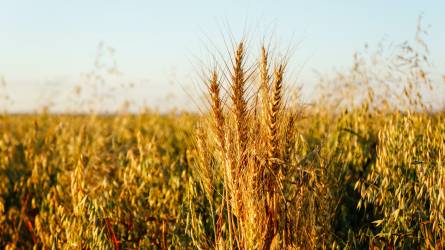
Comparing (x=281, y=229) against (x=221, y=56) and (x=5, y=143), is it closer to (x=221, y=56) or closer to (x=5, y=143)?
(x=221, y=56)

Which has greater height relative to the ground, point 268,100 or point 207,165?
point 268,100

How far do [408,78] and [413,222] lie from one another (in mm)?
1050

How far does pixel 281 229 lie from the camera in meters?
2.12

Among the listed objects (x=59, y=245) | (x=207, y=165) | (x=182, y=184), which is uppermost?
(x=207, y=165)

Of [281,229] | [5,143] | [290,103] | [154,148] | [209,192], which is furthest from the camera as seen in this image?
[5,143]

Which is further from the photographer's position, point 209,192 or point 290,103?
point 209,192

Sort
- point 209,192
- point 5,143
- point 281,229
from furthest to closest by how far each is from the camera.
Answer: point 5,143, point 209,192, point 281,229

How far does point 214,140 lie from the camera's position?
2.22 metres

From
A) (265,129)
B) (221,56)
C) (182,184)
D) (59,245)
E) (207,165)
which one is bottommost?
(59,245)

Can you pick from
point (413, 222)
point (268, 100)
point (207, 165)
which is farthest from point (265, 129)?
point (413, 222)

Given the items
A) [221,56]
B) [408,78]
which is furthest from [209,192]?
[408,78]

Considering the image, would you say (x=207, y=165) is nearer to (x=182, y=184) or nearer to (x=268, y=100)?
(x=268, y=100)

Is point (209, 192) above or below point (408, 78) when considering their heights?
below

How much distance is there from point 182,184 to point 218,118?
144cm
